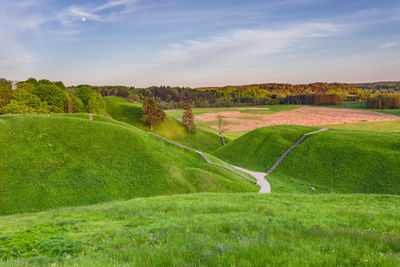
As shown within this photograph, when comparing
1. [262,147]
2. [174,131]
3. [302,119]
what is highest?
[302,119]

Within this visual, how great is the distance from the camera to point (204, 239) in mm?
7605

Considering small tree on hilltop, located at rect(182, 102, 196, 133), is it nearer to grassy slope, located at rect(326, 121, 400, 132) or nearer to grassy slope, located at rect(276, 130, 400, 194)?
grassy slope, located at rect(276, 130, 400, 194)

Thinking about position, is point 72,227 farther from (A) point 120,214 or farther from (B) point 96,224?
(A) point 120,214

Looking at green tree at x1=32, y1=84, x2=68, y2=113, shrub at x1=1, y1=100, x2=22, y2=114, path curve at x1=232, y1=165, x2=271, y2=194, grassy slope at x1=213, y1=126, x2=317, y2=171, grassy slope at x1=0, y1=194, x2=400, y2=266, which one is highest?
green tree at x1=32, y1=84, x2=68, y2=113

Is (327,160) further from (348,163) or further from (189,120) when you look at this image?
(189,120)

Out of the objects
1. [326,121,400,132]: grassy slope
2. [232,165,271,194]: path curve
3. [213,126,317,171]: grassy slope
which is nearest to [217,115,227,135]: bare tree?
[213,126,317,171]: grassy slope

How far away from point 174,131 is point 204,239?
84.1 metres

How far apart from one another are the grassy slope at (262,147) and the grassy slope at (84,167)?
612 inches

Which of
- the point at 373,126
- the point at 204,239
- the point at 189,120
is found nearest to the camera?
the point at 204,239

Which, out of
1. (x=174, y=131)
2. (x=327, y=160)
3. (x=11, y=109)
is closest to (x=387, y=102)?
(x=327, y=160)

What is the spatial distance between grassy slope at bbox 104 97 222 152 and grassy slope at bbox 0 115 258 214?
41.4 meters

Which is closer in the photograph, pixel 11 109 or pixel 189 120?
pixel 11 109

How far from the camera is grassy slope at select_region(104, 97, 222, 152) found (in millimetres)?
84938

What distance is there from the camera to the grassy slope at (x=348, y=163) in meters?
39.8
